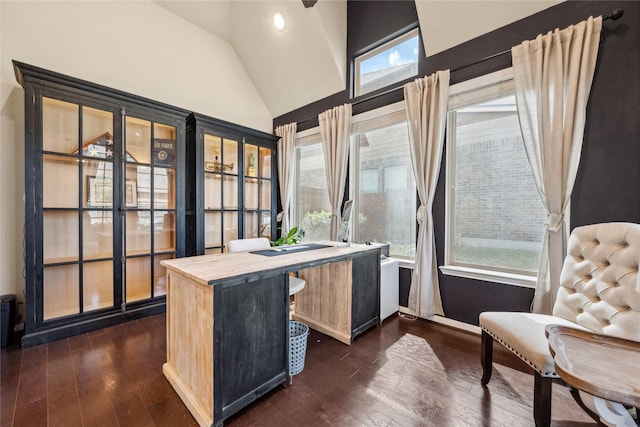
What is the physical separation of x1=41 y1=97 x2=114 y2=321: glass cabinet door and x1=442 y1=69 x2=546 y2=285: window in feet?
11.2

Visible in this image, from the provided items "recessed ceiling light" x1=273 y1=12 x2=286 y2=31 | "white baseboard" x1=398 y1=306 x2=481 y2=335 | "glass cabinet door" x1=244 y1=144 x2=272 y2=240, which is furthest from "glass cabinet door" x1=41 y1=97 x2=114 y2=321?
"white baseboard" x1=398 y1=306 x2=481 y2=335

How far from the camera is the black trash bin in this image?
2.02 meters

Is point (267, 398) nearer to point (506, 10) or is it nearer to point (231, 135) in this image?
point (231, 135)

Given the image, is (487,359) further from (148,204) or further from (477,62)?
(148,204)

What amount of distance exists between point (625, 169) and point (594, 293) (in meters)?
0.99

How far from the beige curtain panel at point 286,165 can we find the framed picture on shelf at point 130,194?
73.8 inches

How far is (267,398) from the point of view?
4.94 ft

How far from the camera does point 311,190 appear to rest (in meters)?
4.01

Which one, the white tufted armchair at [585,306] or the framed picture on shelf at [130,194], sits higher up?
the framed picture on shelf at [130,194]

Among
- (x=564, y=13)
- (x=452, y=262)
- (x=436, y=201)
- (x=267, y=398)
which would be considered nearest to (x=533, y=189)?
(x=436, y=201)

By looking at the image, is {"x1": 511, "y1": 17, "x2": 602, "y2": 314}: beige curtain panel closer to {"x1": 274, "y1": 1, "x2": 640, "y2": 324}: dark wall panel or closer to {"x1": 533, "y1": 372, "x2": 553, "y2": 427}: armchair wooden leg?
{"x1": 274, "y1": 1, "x2": 640, "y2": 324}: dark wall panel

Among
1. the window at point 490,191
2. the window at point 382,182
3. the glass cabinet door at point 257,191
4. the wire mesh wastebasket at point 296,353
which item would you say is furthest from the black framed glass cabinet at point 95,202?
the window at point 490,191

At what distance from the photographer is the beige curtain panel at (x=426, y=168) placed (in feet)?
8.09

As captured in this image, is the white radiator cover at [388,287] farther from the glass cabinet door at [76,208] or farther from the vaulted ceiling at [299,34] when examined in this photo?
the glass cabinet door at [76,208]
